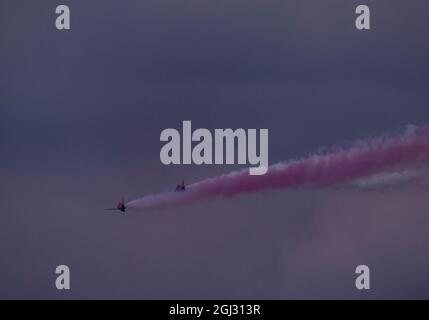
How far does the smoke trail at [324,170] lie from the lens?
7129 millimetres

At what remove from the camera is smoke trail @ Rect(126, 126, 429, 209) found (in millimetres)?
7129

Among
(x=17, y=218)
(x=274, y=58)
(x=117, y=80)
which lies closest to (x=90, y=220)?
(x=17, y=218)

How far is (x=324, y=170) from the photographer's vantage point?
7.16 m

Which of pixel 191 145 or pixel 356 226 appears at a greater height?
pixel 191 145

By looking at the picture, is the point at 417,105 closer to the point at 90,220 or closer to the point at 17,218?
the point at 90,220

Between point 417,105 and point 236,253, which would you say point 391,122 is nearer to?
point 417,105

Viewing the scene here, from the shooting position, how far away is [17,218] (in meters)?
7.10

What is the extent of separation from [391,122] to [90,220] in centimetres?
201

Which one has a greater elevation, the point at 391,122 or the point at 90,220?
the point at 391,122

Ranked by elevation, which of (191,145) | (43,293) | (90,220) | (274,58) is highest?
(274,58)

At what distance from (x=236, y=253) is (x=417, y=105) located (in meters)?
1.48

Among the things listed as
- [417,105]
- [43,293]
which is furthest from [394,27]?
[43,293]

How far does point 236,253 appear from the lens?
281 inches

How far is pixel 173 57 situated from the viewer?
7.13 meters
